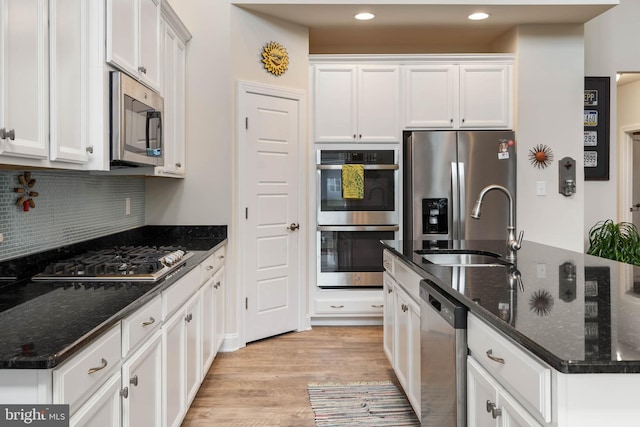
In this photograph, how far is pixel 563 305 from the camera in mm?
1556

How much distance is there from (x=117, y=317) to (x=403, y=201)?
346 centimetres

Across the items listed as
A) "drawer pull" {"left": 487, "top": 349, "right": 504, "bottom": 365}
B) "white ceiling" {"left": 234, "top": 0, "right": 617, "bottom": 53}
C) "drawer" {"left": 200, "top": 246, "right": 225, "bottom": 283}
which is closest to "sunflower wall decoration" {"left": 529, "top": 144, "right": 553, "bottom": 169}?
"white ceiling" {"left": 234, "top": 0, "right": 617, "bottom": 53}

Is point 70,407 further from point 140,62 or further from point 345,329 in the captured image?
point 345,329

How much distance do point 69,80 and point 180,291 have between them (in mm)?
1018

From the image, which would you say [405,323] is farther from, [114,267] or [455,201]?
[455,201]

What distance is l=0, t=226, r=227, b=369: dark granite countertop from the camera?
1.23 metres

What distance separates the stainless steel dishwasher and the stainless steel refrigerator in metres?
2.34

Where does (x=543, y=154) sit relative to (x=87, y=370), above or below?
above

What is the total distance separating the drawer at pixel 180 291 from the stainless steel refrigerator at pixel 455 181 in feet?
7.31

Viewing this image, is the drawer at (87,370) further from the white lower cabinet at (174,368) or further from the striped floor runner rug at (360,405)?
the striped floor runner rug at (360,405)

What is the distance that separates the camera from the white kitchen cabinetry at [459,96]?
4734 millimetres

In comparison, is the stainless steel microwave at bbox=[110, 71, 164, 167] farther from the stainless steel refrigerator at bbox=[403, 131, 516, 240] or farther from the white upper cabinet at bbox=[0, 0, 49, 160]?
the stainless steel refrigerator at bbox=[403, 131, 516, 240]

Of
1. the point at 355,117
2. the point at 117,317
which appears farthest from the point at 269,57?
the point at 117,317

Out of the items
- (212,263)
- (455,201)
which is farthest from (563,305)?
(455,201)
